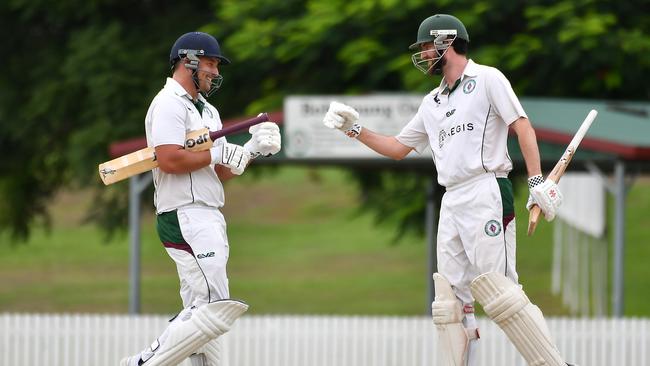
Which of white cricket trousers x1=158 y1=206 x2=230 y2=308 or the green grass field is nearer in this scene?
white cricket trousers x1=158 y1=206 x2=230 y2=308

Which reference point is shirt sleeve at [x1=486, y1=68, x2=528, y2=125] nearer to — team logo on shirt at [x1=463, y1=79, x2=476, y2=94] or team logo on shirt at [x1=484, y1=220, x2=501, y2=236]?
team logo on shirt at [x1=463, y1=79, x2=476, y2=94]

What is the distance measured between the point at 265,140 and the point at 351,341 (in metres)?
5.10

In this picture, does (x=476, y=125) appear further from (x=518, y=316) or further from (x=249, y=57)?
(x=249, y=57)

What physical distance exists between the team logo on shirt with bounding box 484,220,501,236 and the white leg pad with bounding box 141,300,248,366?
4.45ft

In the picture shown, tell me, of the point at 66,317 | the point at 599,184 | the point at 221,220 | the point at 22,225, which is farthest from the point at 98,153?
the point at 221,220

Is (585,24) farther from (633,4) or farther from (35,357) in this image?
(35,357)

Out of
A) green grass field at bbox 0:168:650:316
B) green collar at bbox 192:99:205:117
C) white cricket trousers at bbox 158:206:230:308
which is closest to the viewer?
white cricket trousers at bbox 158:206:230:308

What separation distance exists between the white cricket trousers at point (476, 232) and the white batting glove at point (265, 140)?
95 cm

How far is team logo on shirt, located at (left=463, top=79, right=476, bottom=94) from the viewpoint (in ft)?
23.5

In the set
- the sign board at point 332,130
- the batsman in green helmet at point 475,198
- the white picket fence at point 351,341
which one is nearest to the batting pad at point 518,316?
the batsman in green helmet at point 475,198

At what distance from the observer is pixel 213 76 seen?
7.35 m

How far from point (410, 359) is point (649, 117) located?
13.5ft

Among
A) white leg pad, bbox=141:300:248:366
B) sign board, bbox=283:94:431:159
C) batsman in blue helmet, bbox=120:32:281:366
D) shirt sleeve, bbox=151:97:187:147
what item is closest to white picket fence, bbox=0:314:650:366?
sign board, bbox=283:94:431:159

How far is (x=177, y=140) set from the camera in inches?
282
